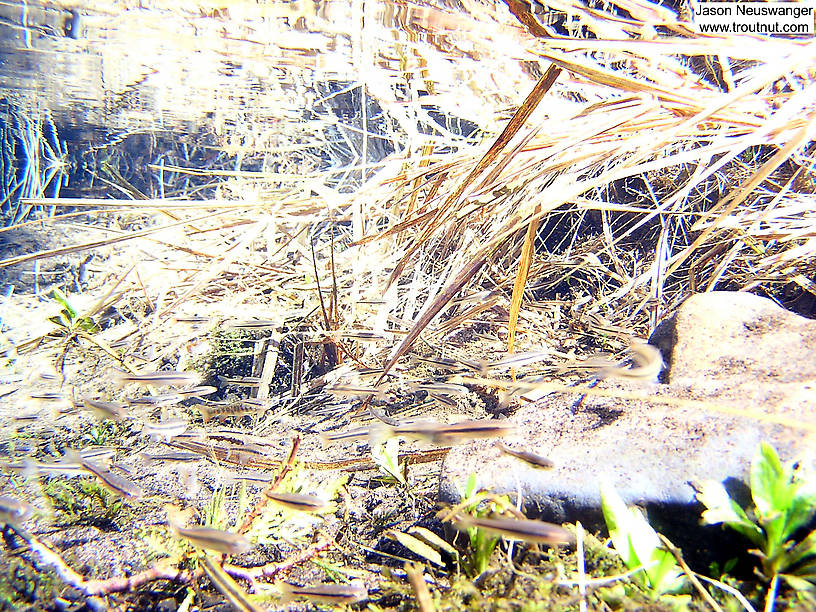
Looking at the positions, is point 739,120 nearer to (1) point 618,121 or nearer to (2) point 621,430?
(1) point 618,121

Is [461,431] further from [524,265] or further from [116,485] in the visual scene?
[116,485]

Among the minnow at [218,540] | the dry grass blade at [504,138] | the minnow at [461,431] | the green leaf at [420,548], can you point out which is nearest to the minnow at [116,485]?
the minnow at [218,540]

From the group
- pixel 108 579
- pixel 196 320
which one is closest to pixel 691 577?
pixel 108 579

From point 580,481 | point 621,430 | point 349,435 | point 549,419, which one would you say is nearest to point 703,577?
point 580,481

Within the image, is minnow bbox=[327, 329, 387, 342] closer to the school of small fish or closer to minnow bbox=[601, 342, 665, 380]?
the school of small fish

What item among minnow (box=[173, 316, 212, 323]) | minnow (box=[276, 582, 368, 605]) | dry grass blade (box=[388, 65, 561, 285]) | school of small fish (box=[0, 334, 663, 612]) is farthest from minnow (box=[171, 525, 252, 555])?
minnow (box=[173, 316, 212, 323])
